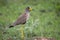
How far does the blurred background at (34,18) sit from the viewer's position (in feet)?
31.8

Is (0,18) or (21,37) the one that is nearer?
(21,37)

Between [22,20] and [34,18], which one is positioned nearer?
[22,20]

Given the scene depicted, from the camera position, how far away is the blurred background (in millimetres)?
9697

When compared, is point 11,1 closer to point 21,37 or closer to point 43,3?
point 43,3

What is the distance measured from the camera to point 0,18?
12266mm

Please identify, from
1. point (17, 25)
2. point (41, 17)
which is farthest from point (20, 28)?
point (41, 17)

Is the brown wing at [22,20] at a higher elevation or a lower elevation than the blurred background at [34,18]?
higher

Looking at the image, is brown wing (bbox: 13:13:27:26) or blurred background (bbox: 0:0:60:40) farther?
blurred background (bbox: 0:0:60:40)

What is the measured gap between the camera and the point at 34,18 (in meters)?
12.5

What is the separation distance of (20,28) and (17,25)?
1.84ft

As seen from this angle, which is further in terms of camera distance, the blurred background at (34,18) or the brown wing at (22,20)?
the blurred background at (34,18)

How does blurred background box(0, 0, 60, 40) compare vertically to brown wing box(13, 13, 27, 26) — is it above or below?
below

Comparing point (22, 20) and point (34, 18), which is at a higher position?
point (22, 20)

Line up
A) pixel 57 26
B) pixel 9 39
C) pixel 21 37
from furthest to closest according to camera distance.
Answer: pixel 57 26 < pixel 21 37 < pixel 9 39
